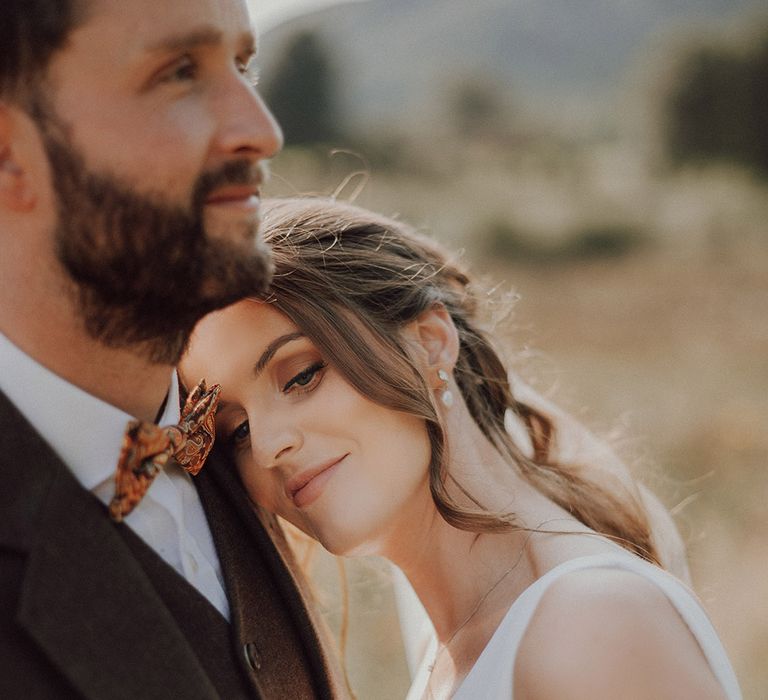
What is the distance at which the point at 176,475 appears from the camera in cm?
234

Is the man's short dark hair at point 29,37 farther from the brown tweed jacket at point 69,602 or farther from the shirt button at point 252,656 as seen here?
the shirt button at point 252,656

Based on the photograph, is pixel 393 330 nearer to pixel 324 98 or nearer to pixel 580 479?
pixel 580 479

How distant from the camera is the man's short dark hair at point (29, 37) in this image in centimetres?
185

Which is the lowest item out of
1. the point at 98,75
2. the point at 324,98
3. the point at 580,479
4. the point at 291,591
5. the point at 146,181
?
the point at 324,98

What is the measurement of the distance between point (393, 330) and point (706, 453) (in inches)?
288

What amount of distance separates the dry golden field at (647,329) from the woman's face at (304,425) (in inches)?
29.5

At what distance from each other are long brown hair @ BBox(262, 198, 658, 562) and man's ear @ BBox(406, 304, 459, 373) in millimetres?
35

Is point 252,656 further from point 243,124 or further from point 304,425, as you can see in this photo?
point 243,124

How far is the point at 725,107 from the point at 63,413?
22965 mm

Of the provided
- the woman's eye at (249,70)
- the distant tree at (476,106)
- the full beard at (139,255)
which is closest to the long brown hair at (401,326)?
the woman's eye at (249,70)

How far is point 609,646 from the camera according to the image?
2.11m

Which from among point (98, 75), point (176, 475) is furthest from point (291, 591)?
point (98, 75)

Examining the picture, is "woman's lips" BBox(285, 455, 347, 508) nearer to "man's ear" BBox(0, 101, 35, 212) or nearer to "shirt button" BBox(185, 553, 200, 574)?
"shirt button" BBox(185, 553, 200, 574)

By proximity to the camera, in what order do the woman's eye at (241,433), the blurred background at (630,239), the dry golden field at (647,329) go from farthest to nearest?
the blurred background at (630,239), the dry golden field at (647,329), the woman's eye at (241,433)
